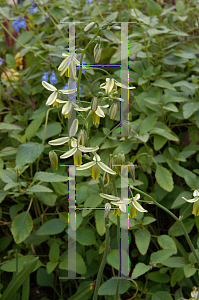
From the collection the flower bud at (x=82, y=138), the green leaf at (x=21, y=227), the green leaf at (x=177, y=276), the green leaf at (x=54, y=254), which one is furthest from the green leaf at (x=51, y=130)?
the green leaf at (x=177, y=276)

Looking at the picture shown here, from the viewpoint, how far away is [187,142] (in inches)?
44.2

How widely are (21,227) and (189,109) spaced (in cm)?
73

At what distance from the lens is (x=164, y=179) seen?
964 millimetres

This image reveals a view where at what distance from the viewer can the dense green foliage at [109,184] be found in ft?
2.96

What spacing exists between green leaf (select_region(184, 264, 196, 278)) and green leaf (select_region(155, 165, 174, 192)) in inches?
9.4

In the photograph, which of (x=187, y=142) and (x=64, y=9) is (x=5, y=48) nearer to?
(x=64, y=9)

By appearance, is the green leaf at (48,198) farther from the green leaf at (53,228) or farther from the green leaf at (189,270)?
the green leaf at (189,270)

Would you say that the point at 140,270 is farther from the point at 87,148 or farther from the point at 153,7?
the point at 153,7

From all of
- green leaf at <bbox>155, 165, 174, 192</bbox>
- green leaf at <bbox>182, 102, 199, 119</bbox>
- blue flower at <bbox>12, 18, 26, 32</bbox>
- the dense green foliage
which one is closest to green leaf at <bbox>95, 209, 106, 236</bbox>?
the dense green foliage

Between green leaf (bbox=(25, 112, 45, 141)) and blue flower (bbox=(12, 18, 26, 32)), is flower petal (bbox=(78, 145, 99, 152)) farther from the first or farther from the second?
blue flower (bbox=(12, 18, 26, 32))

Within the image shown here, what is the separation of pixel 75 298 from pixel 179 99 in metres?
0.77

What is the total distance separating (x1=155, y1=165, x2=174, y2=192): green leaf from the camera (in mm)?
945

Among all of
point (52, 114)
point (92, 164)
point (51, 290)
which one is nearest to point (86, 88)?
point (52, 114)

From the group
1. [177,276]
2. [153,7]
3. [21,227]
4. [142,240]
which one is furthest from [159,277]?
[153,7]
